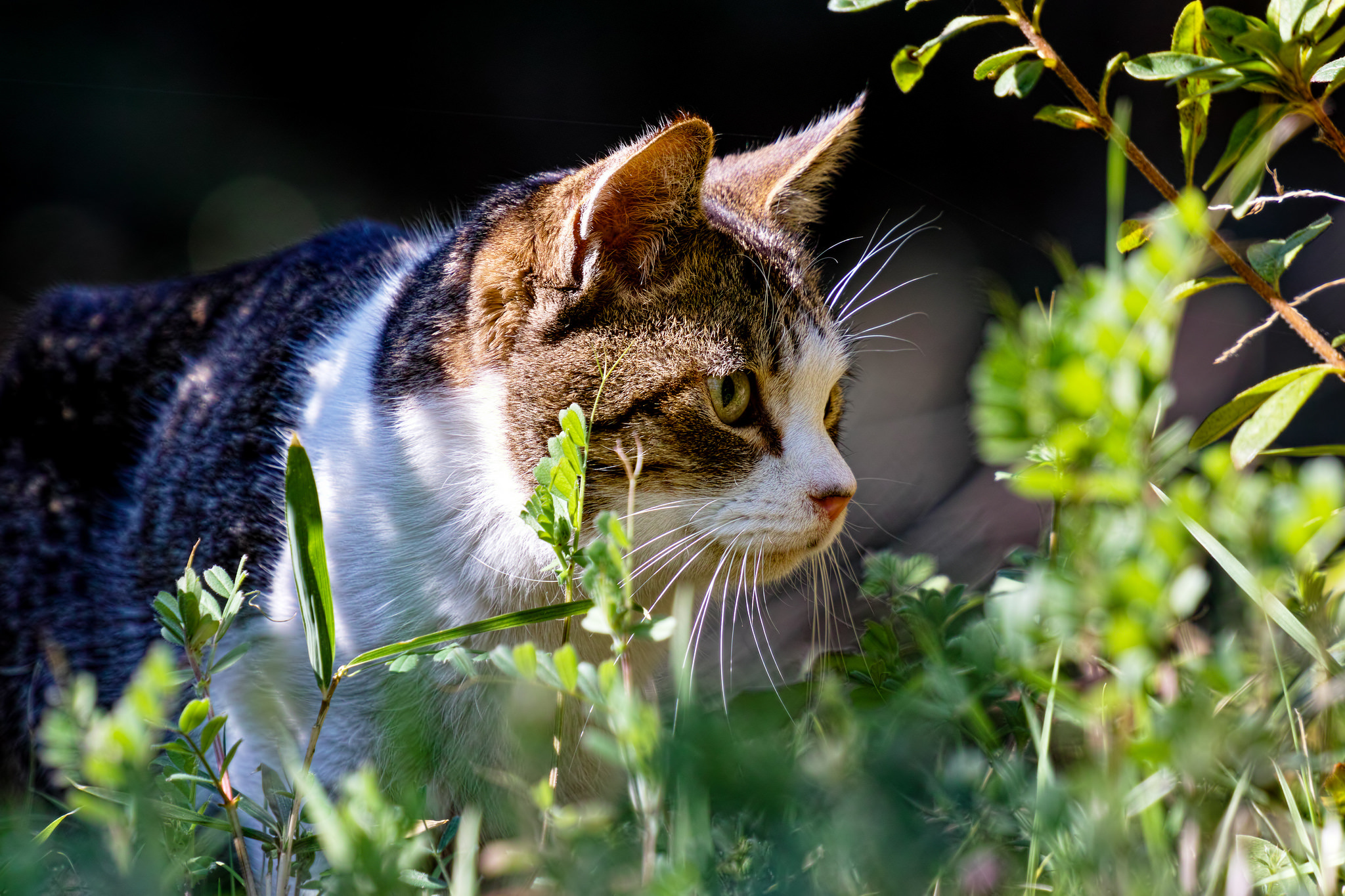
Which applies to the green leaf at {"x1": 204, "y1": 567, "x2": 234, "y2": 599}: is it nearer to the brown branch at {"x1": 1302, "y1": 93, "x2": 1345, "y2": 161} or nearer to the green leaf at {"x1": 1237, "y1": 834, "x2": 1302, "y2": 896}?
the green leaf at {"x1": 1237, "y1": 834, "x2": 1302, "y2": 896}

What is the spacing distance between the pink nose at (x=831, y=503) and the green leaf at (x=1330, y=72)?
1.68ft

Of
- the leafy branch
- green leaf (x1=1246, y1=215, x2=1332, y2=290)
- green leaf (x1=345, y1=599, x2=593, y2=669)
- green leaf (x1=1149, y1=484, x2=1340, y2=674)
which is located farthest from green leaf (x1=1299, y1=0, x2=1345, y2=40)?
green leaf (x1=345, y1=599, x2=593, y2=669)

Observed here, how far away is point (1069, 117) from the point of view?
0.79 metres

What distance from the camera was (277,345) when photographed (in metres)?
1.35

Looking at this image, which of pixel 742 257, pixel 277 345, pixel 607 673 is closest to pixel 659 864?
pixel 607 673

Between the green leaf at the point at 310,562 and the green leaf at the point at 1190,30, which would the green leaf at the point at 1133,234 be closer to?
the green leaf at the point at 1190,30

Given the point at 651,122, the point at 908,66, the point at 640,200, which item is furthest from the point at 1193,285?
the point at 651,122

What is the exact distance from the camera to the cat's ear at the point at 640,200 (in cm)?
93

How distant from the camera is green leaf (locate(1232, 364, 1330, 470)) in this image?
0.69m

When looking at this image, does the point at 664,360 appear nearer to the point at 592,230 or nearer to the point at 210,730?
the point at 592,230

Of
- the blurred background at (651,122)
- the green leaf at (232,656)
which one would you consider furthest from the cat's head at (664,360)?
the blurred background at (651,122)

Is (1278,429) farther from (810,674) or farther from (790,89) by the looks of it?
(790,89)

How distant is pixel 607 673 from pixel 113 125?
6.44 feet

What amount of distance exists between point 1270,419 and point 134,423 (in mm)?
1502
